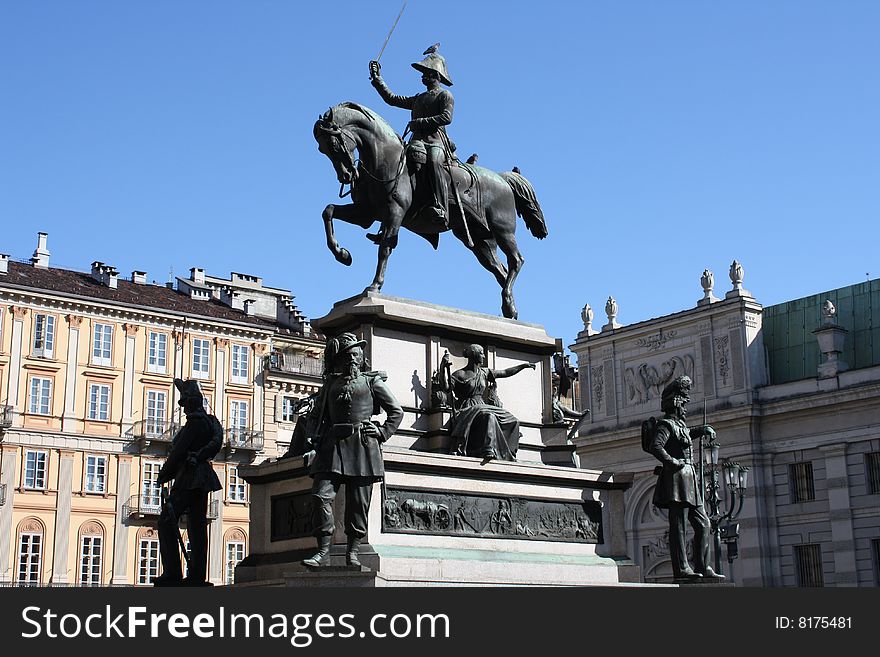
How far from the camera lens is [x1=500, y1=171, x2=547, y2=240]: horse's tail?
18594mm

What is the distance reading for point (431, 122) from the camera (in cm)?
1727

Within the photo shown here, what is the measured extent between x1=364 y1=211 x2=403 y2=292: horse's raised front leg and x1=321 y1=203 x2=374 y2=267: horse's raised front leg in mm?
480

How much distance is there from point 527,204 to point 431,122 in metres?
2.24

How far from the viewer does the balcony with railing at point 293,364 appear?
61.0 metres

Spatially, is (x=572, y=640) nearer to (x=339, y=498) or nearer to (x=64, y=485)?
(x=339, y=498)

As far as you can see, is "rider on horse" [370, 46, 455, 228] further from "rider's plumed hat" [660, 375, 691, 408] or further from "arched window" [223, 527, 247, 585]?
"arched window" [223, 527, 247, 585]

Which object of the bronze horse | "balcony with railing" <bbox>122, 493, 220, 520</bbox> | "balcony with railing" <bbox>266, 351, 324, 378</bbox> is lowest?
"balcony with railing" <bbox>122, 493, 220, 520</bbox>

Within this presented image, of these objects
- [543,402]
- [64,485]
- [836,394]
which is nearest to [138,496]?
[64,485]

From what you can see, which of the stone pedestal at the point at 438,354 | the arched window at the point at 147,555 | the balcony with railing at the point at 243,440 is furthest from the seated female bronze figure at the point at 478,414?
the balcony with railing at the point at 243,440

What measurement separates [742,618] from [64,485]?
151ft

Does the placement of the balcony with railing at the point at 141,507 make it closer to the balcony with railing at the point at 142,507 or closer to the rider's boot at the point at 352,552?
the balcony with railing at the point at 142,507

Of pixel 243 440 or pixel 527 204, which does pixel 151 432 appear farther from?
pixel 527 204

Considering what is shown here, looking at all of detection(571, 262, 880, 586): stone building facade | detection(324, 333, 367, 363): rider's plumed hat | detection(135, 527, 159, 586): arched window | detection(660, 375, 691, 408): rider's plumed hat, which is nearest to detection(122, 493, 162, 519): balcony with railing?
detection(135, 527, 159, 586): arched window

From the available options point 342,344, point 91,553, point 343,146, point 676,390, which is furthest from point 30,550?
point 342,344
